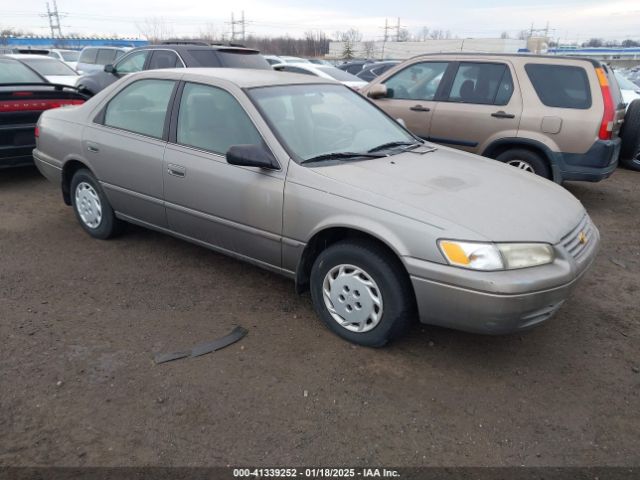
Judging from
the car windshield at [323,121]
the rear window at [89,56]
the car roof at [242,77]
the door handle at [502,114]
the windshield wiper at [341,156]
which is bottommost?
the rear window at [89,56]

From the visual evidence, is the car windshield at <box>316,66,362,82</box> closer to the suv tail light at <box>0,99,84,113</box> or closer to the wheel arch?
the suv tail light at <box>0,99,84,113</box>

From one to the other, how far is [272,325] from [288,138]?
4.22 ft

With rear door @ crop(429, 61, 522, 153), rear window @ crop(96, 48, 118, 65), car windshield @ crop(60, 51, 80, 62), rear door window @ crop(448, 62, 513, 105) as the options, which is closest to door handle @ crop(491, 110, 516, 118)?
rear door @ crop(429, 61, 522, 153)

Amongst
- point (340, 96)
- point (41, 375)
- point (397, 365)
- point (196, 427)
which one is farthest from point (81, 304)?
point (340, 96)

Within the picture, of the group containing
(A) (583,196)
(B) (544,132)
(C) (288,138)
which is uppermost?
(C) (288,138)

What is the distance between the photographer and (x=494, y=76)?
645 centimetres

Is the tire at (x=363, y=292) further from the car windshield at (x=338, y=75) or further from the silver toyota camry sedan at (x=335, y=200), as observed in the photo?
the car windshield at (x=338, y=75)

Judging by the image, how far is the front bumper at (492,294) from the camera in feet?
9.03

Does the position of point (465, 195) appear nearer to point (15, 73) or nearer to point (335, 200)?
point (335, 200)

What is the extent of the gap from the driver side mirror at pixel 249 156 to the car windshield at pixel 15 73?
5488mm

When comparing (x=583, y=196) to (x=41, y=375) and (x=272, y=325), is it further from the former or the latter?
(x=41, y=375)

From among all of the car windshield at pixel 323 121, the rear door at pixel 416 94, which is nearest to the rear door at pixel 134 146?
the car windshield at pixel 323 121

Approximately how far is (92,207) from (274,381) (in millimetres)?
2881

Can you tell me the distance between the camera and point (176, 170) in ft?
12.9
